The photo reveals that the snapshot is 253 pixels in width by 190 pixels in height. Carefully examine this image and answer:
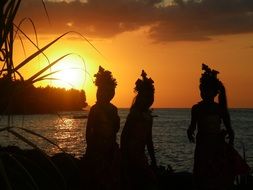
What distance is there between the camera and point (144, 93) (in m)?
7.73

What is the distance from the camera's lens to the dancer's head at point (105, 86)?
7.30m

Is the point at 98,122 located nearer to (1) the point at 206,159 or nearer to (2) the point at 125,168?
(2) the point at 125,168

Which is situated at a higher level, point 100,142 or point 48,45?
point 48,45

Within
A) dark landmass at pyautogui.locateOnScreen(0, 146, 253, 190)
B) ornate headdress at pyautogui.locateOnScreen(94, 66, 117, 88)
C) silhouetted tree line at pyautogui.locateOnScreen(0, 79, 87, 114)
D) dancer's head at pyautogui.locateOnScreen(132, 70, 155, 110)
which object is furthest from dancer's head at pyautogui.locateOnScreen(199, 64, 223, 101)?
silhouetted tree line at pyautogui.locateOnScreen(0, 79, 87, 114)

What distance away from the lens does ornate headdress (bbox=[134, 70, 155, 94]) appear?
7770 mm

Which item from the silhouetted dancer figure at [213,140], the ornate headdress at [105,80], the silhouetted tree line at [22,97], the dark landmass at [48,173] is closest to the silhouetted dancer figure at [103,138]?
the ornate headdress at [105,80]

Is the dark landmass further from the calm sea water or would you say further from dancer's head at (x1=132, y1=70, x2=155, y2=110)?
dancer's head at (x1=132, y1=70, x2=155, y2=110)

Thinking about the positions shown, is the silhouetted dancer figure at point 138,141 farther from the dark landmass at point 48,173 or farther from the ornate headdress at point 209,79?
the ornate headdress at point 209,79

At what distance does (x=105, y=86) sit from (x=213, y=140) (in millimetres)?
1542

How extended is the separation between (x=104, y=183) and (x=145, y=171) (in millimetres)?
658

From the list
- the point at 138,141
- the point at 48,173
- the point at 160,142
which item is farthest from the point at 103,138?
the point at 160,142

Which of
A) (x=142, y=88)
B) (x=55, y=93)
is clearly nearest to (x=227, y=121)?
(x=142, y=88)

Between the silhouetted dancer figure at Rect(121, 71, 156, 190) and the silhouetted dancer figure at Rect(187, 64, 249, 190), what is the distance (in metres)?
0.62

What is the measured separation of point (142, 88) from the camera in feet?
25.5
